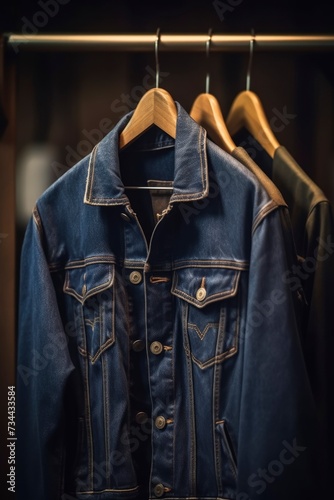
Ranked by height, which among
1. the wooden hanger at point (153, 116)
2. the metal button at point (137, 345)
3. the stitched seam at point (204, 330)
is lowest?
the metal button at point (137, 345)

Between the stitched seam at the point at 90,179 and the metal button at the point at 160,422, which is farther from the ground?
the stitched seam at the point at 90,179

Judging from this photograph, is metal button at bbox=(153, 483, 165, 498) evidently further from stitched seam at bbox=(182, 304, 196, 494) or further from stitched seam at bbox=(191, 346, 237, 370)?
stitched seam at bbox=(191, 346, 237, 370)

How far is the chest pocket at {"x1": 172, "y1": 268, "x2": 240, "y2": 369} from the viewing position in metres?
0.93

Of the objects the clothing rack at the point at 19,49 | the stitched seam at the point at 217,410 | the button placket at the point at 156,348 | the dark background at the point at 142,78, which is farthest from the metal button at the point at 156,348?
the dark background at the point at 142,78

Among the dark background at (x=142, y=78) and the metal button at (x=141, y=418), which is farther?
the dark background at (x=142, y=78)

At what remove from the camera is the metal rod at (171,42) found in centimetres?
107

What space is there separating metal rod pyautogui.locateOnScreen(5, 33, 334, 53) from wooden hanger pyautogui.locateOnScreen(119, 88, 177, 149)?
0.43 feet

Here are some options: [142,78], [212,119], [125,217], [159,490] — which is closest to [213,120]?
[212,119]

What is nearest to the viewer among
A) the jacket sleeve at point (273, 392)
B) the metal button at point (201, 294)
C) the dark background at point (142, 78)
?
the jacket sleeve at point (273, 392)

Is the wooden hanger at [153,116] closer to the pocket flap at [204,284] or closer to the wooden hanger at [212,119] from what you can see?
the wooden hanger at [212,119]

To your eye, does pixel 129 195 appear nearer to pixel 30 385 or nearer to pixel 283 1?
pixel 30 385

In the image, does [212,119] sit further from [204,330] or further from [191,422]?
[191,422]

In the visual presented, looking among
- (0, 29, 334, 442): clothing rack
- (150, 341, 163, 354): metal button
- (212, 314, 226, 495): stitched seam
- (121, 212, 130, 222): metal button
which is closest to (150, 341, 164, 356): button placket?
(150, 341, 163, 354): metal button

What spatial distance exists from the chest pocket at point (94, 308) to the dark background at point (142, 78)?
354mm
